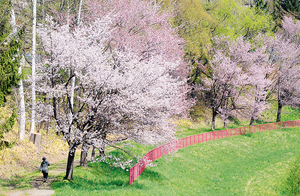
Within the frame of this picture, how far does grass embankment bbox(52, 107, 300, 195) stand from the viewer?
57.4 feet

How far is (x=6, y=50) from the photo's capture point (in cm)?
1438

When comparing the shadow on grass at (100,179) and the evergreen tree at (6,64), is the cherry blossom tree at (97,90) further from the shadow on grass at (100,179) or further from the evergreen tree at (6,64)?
the evergreen tree at (6,64)

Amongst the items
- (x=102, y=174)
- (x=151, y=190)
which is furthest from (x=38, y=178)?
(x=151, y=190)

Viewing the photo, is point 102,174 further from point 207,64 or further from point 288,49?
point 288,49

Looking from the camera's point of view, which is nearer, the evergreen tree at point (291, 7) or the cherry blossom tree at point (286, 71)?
the cherry blossom tree at point (286, 71)

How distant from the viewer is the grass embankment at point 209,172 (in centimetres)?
1750

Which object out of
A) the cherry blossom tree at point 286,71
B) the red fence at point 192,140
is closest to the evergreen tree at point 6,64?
the red fence at point 192,140

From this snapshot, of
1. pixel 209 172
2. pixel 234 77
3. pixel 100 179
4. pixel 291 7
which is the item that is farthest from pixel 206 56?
pixel 291 7

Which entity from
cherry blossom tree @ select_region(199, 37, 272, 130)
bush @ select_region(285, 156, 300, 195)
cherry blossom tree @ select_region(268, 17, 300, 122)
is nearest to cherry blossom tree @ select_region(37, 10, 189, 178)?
bush @ select_region(285, 156, 300, 195)

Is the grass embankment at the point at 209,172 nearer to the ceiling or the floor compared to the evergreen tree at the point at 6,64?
nearer to the floor

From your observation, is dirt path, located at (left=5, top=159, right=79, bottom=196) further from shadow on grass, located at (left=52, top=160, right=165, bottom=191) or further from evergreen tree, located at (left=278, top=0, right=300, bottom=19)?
evergreen tree, located at (left=278, top=0, right=300, bottom=19)

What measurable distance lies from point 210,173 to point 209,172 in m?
0.20

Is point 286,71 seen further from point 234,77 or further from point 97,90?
point 97,90

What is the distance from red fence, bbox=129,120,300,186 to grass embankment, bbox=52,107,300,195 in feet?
2.02
